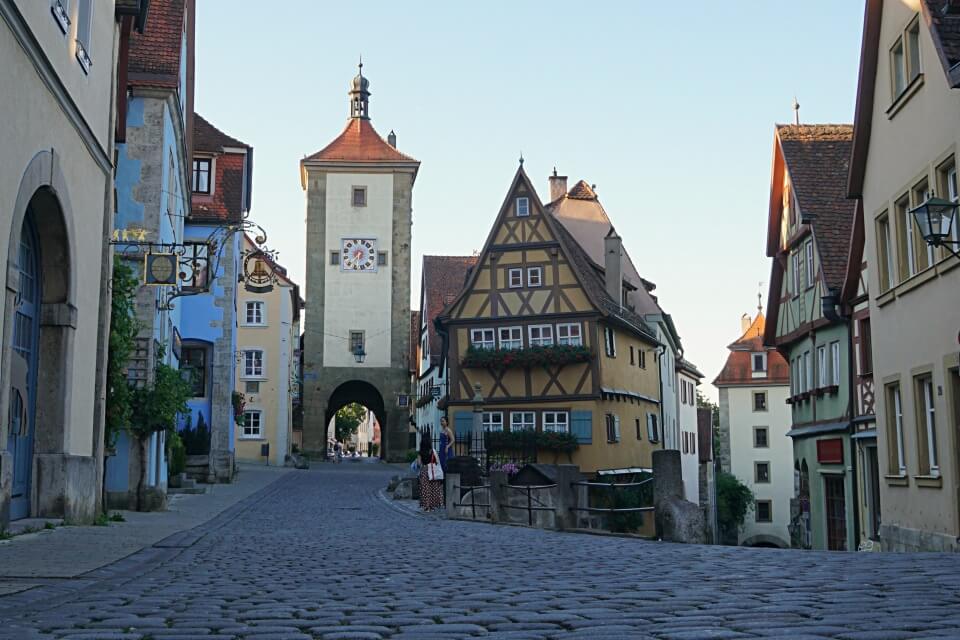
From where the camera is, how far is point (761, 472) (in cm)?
6141

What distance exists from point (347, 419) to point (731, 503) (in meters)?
51.5

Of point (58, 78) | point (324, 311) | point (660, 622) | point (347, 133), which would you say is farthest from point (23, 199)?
point (347, 133)

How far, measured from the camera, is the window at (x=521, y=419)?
125 ft

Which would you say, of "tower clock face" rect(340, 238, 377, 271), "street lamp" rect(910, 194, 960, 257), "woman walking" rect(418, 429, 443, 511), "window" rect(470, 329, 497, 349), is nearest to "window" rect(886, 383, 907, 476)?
"street lamp" rect(910, 194, 960, 257)

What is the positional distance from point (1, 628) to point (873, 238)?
55.6ft

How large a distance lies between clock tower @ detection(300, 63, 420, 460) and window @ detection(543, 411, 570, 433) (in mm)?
23789

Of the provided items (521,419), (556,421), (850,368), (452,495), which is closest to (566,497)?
(452,495)

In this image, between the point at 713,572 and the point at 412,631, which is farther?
the point at 713,572

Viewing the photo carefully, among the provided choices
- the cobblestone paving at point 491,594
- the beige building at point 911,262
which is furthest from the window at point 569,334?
the cobblestone paving at point 491,594

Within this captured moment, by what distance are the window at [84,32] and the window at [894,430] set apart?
12804mm

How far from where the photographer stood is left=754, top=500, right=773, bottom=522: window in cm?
5992

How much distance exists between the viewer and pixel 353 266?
205 ft

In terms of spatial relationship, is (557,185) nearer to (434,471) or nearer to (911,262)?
(434,471)

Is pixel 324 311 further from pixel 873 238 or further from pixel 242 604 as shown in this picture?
pixel 242 604
